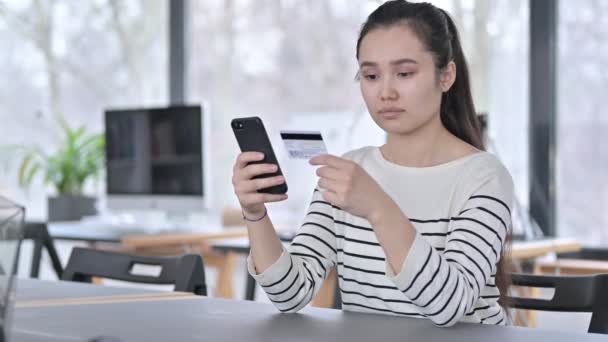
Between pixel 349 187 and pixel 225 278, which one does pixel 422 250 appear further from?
pixel 225 278

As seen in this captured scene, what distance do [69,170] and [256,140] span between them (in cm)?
344

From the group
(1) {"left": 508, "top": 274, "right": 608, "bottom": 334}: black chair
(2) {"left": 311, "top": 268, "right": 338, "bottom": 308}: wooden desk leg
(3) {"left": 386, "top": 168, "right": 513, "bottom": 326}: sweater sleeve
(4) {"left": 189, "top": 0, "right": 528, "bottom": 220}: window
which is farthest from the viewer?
(4) {"left": 189, "top": 0, "right": 528, "bottom": 220}: window

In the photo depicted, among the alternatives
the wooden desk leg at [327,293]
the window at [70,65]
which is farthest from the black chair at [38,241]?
the window at [70,65]

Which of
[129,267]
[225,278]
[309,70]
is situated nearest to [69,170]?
[225,278]

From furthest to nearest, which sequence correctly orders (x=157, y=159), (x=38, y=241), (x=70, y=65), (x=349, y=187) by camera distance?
1. (x=70, y=65)
2. (x=157, y=159)
3. (x=38, y=241)
4. (x=349, y=187)

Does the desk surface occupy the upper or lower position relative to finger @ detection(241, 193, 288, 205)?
lower

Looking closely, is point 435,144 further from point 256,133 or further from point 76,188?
point 76,188

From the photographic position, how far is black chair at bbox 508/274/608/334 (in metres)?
1.45

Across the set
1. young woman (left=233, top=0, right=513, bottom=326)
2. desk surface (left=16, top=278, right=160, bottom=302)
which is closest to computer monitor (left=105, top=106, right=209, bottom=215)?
desk surface (left=16, top=278, right=160, bottom=302)

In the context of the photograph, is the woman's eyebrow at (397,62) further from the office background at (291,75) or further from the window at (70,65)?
the window at (70,65)

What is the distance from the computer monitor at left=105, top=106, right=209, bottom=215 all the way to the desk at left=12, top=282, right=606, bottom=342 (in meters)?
2.50

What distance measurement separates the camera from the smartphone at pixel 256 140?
131cm

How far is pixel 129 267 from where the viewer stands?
1.93 metres

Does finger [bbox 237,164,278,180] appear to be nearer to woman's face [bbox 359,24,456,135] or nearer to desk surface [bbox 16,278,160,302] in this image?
woman's face [bbox 359,24,456,135]
